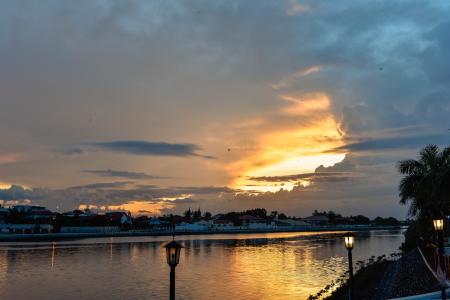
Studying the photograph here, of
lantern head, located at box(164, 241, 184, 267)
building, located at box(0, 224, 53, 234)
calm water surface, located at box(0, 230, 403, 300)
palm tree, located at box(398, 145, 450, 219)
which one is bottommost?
calm water surface, located at box(0, 230, 403, 300)

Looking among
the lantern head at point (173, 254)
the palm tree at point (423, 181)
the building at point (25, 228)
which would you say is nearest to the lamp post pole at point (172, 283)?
→ the lantern head at point (173, 254)

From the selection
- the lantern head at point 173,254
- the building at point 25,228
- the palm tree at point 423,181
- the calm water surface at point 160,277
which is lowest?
the calm water surface at point 160,277

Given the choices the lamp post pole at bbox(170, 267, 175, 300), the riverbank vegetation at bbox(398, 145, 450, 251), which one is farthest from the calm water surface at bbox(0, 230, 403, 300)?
the lamp post pole at bbox(170, 267, 175, 300)

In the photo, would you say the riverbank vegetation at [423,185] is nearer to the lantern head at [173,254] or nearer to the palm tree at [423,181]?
the palm tree at [423,181]

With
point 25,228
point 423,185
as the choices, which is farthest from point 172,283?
point 25,228

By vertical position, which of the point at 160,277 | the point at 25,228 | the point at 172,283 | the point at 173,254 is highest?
the point at 173,254

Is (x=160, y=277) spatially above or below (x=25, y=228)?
below

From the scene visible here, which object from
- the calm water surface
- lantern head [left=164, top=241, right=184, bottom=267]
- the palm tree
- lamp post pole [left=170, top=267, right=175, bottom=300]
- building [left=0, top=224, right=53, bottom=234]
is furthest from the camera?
building [left=0, top=224, right=53, bottom=234]

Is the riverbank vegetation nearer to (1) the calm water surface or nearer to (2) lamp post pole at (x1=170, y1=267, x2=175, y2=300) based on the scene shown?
(1) the calm water surface

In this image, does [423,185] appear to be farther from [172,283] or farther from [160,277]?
[160,277]

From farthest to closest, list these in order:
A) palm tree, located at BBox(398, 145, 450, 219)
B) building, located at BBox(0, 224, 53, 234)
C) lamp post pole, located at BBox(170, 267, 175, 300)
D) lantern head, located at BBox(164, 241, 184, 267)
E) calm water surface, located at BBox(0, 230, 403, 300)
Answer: building, located at BBox(0, 224, 53, 234) < calm water surface, located at BBox(0, 230, 403, 300) < palm tree, located at BBox(398, 145, 450, 219) < lantern head, located at BBox(164, 241, 184, 267) < lamp post pole, located at BBox(170, 267, 175, 300)

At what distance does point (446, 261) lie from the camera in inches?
934

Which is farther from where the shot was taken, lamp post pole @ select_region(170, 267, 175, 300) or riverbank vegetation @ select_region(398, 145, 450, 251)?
riverbank vegetation @ select_region(398, 145, 450, 251)

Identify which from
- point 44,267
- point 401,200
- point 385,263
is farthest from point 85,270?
point 401,200
